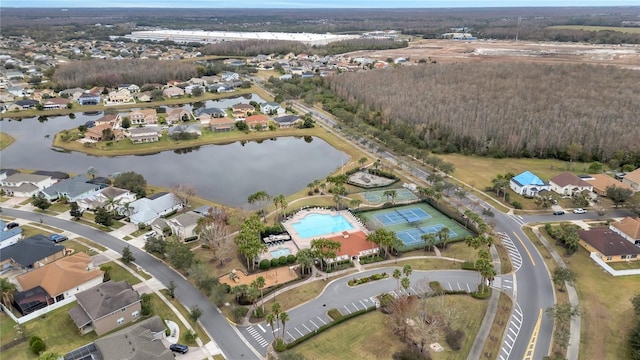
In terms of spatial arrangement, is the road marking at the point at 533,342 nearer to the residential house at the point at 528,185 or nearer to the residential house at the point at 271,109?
the residential house at the point at 528,185

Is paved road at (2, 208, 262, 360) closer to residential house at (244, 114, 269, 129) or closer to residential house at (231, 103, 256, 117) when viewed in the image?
residential house at (244, 114, 269, 129)

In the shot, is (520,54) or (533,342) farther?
(520,54)

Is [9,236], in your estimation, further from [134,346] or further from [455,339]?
[455,339]

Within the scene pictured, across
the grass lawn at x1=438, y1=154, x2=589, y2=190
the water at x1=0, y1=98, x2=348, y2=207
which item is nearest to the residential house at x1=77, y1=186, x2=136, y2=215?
the water at x1=0, y1=98, x2=348, y2=207

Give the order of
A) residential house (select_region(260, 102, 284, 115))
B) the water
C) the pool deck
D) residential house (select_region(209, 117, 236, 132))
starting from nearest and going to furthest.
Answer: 1. the pool deck
2. the water
3. residential house (select_region(209, 117, 236, 132))
4. residential house (select_region(260, 102, 284, 115))

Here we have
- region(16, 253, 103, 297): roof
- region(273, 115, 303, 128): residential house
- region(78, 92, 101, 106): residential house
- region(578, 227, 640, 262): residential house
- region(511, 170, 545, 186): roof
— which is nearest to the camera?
region(16, 253, 103, 297): roof

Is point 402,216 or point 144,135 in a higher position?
point 144,135

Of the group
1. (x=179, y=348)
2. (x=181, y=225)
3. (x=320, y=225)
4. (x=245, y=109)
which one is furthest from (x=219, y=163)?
Answer: (x=179, y=348)

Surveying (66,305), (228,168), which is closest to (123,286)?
(66,305)

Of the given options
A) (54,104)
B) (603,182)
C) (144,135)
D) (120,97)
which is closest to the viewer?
(603,182)
